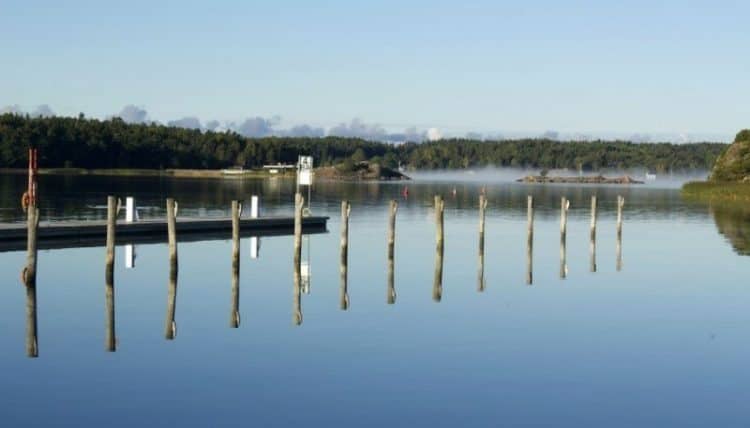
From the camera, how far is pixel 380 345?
80.6ft

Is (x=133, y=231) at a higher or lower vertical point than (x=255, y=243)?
higher

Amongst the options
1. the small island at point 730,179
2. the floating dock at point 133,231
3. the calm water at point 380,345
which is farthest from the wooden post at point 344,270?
the small island at point 730,179

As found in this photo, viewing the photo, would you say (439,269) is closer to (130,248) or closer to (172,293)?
(172,293)

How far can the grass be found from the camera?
4213 inches

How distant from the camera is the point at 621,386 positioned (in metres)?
21.0

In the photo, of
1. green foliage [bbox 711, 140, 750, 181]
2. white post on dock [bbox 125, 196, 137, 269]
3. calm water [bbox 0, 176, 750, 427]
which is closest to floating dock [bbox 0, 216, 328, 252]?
white post on dock [bbox 125, 196, 137, 269]

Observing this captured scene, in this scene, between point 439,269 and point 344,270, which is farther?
point 439,269

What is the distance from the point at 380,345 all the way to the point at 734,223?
49379 millimetres

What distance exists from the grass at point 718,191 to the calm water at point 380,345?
2543 inches

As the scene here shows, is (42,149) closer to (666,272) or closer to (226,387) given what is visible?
(666,272)

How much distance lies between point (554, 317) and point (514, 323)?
1.73 meters

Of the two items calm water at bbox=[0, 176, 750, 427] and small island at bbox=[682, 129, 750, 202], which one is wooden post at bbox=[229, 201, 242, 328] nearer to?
calm water at bbox=[0, 176, 750, 427]

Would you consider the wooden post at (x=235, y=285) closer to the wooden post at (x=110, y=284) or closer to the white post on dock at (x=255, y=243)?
the wooden post at (x=110, y=284)

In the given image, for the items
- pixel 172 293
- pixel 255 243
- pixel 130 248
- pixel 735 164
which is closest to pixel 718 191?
pixel 735 164
